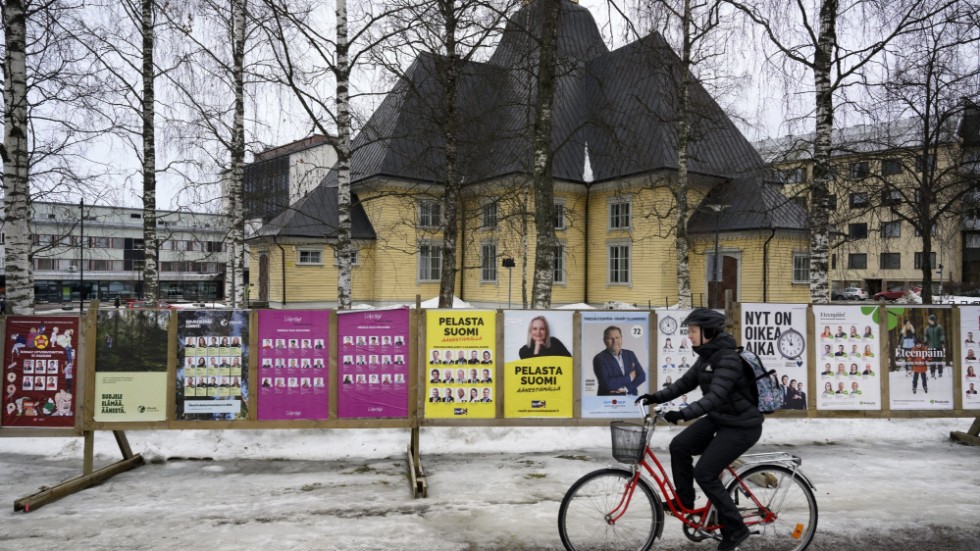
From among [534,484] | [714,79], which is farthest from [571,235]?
[534,484]

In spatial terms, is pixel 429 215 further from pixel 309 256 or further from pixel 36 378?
pixel 36 378

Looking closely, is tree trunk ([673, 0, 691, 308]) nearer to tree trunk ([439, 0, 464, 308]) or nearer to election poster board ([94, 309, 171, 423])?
tree trunk ([439, 0, 464, 308])

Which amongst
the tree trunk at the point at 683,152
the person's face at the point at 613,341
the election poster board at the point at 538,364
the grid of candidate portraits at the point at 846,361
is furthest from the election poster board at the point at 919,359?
the tree trunk at the point at 683,152

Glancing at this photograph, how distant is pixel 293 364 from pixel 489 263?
81.2 feet

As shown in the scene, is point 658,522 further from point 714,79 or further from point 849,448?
point 714,79

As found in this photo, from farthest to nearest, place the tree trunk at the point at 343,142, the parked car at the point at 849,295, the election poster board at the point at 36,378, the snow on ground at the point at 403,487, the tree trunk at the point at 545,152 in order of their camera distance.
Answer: the parked car at the point at 849,295 → the tree trunk at the point at 343,142 → the tree trunk at the point at 545,152 → the election poster board at the point at 36,378 → the snow on ground at the point at 403,487

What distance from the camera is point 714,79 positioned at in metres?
18.7

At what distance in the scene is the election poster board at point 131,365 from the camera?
23.4ft

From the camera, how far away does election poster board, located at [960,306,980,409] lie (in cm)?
838

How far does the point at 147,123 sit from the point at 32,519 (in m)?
11.1

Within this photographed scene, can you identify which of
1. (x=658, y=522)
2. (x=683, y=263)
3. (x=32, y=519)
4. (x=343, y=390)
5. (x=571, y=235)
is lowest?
(x=32, y=519)

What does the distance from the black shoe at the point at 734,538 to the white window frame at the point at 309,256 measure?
29.1 meters

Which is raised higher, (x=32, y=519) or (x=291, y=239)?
(x=291, y=239)

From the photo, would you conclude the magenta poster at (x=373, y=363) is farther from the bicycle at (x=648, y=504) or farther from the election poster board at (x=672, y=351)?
the election poster board at (x=672, y=351)
